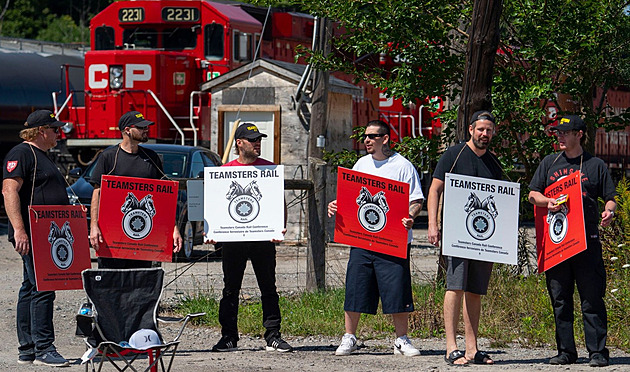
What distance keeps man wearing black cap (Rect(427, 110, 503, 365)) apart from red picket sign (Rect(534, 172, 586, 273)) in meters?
0.50

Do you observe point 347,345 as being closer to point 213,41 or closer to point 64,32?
point 213,41

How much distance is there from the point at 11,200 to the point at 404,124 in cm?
1757

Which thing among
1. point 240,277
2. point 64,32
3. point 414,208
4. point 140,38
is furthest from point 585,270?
point 64,32

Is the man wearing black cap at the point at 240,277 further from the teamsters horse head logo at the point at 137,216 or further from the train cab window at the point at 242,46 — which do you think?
the train cab window at the point at 242,46

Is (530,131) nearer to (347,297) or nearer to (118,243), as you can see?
(347,297)

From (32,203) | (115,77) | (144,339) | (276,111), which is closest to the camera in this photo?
(144,339)

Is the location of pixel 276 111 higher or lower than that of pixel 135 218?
higher

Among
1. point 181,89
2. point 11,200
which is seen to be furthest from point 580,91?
point 181,89

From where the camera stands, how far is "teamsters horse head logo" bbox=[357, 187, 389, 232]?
9.13 metres

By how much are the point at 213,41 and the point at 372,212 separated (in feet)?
45.7

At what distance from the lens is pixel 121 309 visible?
25.7ft

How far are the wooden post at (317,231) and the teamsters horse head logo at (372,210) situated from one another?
2727 millimetres

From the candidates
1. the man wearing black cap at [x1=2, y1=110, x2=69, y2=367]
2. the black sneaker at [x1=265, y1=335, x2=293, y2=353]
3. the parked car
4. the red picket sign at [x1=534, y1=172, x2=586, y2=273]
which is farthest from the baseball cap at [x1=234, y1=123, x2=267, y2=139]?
the parked car

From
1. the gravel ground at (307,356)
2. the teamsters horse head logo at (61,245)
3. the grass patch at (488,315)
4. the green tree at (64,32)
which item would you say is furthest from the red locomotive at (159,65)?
the green tree at (64,32)
